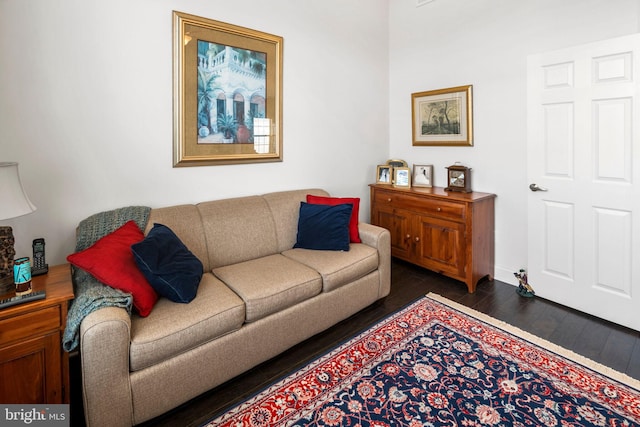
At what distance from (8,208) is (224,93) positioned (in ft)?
5.54

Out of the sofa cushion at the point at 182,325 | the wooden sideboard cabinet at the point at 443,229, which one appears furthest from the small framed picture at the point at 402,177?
the sofa cushion at the point at 182,325

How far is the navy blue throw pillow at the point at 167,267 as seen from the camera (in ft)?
6.25

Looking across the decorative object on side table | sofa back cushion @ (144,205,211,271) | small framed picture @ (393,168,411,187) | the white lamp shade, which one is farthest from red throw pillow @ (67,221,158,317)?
the decorative object on side table

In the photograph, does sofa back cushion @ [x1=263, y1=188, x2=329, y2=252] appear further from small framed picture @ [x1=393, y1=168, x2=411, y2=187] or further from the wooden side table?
the wooden side table

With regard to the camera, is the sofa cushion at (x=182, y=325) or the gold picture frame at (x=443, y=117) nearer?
the sofa cushion at (x=182, y=325)

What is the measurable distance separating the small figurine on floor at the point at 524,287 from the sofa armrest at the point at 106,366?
3.02 m

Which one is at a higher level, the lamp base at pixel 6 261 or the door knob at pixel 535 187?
the door knob at pixel 535 187

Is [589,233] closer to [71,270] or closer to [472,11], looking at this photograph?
[472,11]

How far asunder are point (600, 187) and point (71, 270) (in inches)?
141

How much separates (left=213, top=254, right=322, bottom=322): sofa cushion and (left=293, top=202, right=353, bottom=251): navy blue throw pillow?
1.09 ft

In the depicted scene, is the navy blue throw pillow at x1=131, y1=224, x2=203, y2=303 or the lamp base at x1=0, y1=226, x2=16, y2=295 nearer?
the lamp base at x1=0, y1=226, x2=16, y2=295

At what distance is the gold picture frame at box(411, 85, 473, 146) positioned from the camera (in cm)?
350

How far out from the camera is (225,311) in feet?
6.31

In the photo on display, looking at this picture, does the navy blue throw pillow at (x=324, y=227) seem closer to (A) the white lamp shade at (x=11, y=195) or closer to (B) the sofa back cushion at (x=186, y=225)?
(B) the sofa back cushion at (x=186, y=225)
